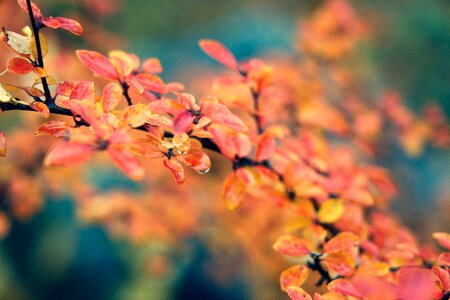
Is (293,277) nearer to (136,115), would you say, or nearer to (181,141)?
(181,141)

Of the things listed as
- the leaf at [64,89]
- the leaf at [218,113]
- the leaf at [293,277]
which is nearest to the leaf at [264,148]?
the leaf at [218,113]

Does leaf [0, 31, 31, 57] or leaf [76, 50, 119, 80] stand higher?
leaf [76, 50, 119, 80]

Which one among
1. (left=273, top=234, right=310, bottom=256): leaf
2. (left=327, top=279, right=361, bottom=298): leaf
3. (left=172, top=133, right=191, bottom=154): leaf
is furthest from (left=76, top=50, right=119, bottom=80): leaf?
(left=327, top=279, right=361, bottom=298): leaf

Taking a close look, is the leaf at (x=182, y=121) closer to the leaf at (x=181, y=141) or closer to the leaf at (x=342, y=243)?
the leaf at (x=181, y=141)

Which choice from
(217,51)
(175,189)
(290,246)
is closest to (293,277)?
(290,246)

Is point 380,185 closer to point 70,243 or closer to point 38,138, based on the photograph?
point 38,138

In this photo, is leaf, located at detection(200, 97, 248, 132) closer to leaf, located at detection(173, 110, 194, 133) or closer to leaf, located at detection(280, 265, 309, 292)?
leaf, located at detection(173, 110, 194, 133)

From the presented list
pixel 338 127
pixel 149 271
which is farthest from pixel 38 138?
pixel 338 127
